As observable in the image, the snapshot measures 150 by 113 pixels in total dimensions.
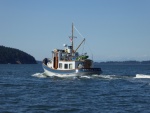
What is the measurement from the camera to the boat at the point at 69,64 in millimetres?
67562

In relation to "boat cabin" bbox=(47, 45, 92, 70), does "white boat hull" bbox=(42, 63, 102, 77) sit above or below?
below

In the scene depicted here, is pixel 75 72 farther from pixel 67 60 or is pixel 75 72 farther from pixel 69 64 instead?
pixel 67 60

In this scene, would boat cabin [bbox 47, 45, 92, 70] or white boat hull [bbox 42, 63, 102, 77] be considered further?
→ boat cabin [bbox 47, 45, 92, 70]

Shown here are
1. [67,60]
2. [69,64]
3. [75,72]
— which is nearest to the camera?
[75,72]

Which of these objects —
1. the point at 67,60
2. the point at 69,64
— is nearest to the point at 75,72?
the point at 69,64

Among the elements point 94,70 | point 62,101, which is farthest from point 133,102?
point 94,70

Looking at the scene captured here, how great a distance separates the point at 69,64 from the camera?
69500 millimetres

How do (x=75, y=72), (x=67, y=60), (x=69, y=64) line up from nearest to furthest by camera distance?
(x=75, y=72) < (x=69, y=64) < (x=67, y=60)

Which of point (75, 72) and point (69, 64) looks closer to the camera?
point (75, 72)

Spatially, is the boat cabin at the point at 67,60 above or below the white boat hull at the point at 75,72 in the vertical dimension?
above

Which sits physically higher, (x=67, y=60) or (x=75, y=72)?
(x=67, y=60)

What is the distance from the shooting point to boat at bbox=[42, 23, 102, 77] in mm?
67562

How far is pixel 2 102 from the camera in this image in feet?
112

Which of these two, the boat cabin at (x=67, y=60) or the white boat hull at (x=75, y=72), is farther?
the boat cabin at (x=67, y=60)
